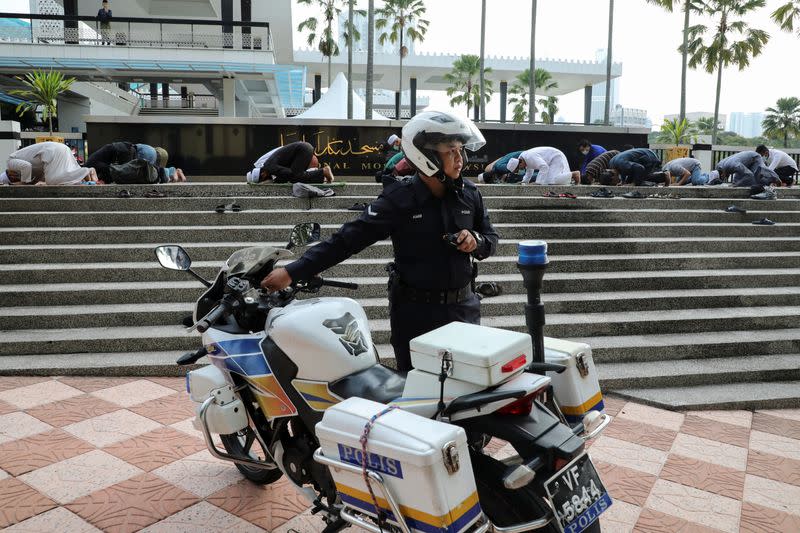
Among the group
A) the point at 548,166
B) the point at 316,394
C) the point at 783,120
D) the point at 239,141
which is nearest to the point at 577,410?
the point at 316,394

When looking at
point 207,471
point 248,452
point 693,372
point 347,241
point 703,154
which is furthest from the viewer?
point 703,154

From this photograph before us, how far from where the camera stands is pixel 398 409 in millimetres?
1983

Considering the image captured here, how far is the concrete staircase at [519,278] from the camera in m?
5.40

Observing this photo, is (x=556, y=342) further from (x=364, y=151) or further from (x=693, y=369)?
(x=364, y=151)

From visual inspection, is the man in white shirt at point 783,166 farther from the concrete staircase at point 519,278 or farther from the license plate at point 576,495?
the license plate at point 576,495

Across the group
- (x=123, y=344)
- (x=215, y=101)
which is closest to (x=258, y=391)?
(x=123, y=344)

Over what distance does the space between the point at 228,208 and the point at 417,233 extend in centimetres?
556

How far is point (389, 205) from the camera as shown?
282 cm

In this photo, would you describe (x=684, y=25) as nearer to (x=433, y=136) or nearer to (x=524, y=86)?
(x=524, y=86)

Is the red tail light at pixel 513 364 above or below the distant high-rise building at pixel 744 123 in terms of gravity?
below

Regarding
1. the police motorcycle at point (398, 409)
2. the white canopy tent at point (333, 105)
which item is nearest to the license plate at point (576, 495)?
the police motorcycle at point (398, 409)

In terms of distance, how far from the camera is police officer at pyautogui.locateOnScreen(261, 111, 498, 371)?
271 centimetres

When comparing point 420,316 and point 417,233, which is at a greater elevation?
point 417,233

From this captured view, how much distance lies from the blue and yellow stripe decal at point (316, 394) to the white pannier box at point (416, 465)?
411 millimetres
